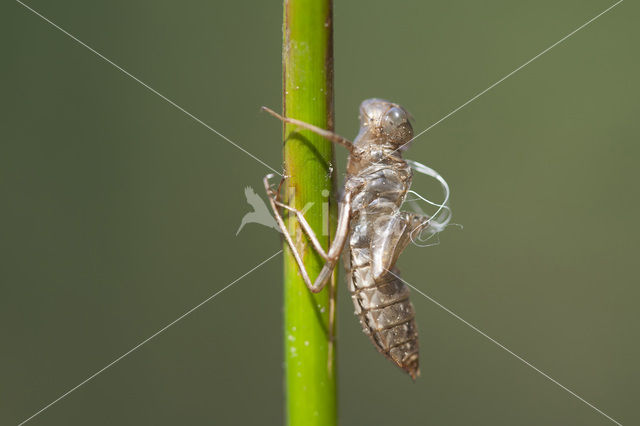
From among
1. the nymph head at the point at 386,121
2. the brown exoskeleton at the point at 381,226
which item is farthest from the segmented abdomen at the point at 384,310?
the nymph head at the point at 386,121

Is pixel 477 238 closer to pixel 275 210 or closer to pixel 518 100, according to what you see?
pixel 518 100

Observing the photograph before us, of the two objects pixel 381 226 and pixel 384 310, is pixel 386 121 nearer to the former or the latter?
pixel 381 226

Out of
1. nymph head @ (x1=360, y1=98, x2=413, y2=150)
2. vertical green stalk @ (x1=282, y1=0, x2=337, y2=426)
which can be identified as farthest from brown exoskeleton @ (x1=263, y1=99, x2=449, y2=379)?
vertical green stalk @ (x1=282, y1=0, x2=337, y2=426)

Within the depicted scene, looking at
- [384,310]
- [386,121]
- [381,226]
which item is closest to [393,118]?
[386,121]

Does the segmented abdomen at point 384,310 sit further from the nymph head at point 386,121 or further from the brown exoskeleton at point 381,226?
the nymph head at point 386,121

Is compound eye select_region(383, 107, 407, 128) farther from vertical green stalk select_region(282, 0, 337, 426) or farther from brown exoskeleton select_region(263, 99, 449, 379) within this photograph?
vertical green stalk select_region(282, 0, 337, 426)

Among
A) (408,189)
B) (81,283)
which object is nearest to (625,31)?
(408,189)
